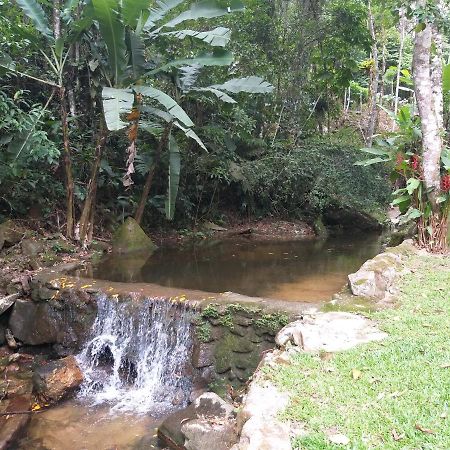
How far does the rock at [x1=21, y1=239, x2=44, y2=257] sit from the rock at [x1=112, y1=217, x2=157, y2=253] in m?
1.63

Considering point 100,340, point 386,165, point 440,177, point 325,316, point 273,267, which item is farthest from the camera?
point 386,165

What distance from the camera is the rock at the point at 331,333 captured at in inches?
153

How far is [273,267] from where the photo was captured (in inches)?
346

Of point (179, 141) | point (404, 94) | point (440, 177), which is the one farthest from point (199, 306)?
point (404, 94)

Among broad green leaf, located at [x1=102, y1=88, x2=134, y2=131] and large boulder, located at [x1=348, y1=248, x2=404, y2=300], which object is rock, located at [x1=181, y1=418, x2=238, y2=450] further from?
broad green leaf, located at [x1=102, y1=88, x2=134, y2=131]

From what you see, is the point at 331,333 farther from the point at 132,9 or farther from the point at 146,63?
the point at 146,63

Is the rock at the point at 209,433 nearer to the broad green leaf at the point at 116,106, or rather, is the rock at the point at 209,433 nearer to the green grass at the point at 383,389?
the green grass at the point at 383,389

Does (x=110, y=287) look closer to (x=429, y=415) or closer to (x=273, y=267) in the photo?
(x=273, y=267)

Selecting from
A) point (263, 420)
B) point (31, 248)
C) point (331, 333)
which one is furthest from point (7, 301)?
point (263, 420)

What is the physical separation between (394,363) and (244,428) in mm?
1329

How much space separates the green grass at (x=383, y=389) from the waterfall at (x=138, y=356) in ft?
A: 8.23

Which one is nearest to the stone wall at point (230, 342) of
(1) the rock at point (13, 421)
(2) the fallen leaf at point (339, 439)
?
(1) the rock at point (13, 421)

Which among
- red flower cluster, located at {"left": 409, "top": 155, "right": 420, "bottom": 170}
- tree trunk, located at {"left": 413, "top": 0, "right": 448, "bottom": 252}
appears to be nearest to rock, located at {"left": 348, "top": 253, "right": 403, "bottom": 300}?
tree trunk, located at {"left": 413, "top": 0, "right": 448, "bottom": 252}

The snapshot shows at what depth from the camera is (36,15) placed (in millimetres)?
8070
